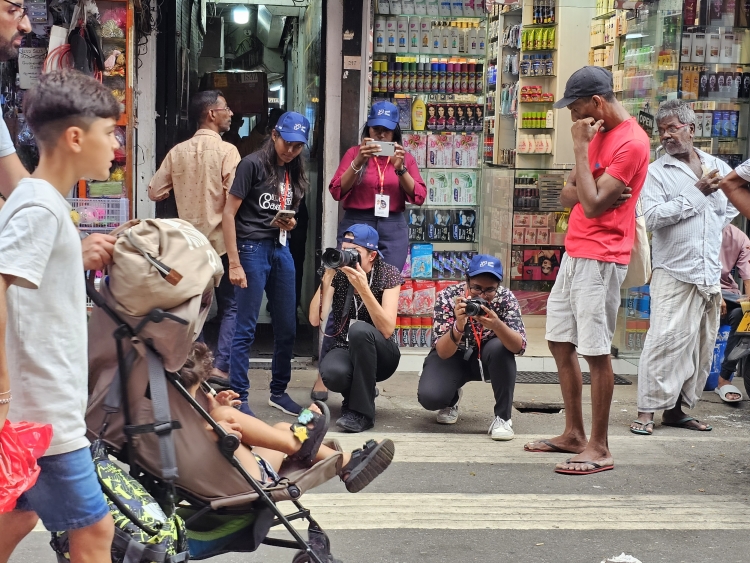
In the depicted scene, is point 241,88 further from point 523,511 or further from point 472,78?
point 523,511

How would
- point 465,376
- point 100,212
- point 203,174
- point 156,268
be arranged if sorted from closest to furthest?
point 156,268
point 465,376
point 203,174
point 100,212

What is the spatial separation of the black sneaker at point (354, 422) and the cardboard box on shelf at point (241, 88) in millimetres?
3600

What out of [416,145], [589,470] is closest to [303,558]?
[589,470]

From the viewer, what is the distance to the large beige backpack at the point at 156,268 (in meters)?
3.09

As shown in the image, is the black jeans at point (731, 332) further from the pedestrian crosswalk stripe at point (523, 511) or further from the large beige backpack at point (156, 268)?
the large beige backpack at point (156, 268)

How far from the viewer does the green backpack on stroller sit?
3.13 m

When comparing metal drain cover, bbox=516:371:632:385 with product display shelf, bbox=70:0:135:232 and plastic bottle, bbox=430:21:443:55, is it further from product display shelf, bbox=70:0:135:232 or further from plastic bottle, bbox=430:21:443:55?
product display shelf, bbox=70:0:135:232

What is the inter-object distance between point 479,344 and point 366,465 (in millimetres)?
2522

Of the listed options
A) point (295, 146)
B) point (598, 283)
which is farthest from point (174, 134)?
Result: point (598, 283)

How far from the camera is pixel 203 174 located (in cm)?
707

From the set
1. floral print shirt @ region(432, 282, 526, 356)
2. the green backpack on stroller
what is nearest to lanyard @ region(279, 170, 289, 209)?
floral print shirt @ region(432, 282, 526, 356)

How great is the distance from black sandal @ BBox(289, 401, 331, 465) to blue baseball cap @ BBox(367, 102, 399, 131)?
358cm

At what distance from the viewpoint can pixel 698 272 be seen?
6.40m

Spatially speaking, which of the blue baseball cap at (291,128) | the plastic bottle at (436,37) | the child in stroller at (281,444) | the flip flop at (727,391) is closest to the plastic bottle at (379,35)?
the plastic bottle at (436,37)
